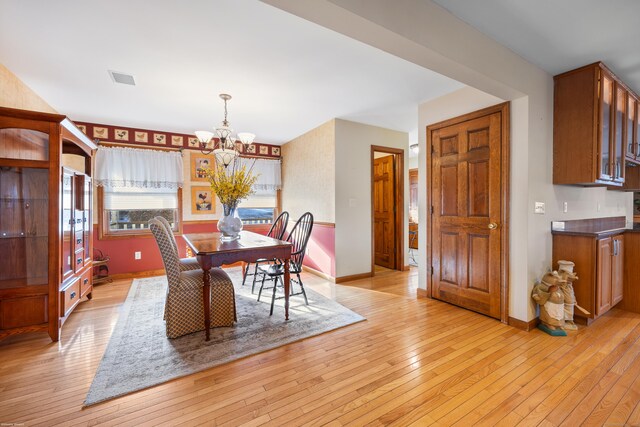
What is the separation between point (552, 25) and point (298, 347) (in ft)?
10.2

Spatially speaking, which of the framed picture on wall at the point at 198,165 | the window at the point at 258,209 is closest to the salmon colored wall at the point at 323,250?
the window at the point at 258,209

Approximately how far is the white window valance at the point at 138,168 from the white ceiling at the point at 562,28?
178 inches

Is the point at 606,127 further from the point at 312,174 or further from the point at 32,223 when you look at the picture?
the point at 32,223

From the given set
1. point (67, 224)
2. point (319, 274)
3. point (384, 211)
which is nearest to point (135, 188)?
point (67, 224)

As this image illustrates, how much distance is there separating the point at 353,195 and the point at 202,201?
2790mm

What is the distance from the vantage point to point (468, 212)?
292 cm

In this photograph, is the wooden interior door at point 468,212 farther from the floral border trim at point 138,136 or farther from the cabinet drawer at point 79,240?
the cabinet drawer at point 79,240

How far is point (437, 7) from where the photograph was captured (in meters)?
1.76

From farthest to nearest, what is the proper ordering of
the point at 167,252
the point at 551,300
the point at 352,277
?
the point at 352,277 < the point at 551,300 < the point at 167,252

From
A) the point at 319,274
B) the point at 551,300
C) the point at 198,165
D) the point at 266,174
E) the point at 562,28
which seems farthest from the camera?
the point at 266,174

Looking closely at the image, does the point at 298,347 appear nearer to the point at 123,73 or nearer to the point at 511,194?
the point at 511,194

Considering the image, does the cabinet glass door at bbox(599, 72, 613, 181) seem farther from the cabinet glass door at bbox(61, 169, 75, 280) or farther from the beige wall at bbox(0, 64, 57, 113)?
the beige wall at bbox(0, 64, 57, 113)

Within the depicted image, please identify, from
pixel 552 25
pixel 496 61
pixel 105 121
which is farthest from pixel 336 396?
pixel 105 121

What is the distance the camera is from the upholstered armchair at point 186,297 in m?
2.33
